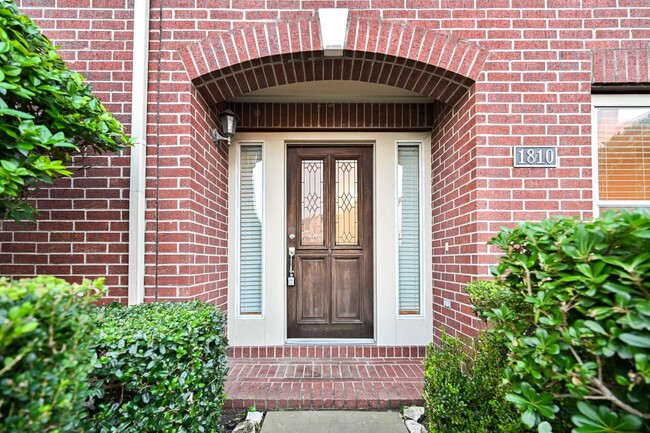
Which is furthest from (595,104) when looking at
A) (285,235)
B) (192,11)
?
(192,11)

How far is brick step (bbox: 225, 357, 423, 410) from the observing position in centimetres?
279

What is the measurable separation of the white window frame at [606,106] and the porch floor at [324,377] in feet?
6.67

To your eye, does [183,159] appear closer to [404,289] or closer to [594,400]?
[404,289]

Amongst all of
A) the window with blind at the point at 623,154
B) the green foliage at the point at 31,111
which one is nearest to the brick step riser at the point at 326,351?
the window with blind at the point at 623,154

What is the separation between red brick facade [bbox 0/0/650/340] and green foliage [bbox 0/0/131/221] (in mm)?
692

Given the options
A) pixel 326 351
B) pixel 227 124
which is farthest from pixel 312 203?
pixel 326 351

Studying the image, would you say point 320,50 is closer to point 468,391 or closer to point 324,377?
point 468,391

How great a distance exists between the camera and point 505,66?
2.90m

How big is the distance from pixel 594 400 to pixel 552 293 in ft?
1.21

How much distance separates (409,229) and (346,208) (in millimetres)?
696

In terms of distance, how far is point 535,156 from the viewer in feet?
9.41

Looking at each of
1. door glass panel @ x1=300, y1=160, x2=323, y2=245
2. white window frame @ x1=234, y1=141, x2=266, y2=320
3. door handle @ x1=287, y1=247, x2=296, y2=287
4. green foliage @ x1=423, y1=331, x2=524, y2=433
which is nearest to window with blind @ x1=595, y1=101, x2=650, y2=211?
green foliage @ x1=423, y1=331, x2=524, y2=433

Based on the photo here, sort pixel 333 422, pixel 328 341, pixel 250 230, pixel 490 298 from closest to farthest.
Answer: pixel 490 298
pixel 333 422
pixel 328 341
pixel 250 230

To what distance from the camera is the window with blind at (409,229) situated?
3924 millimetres
